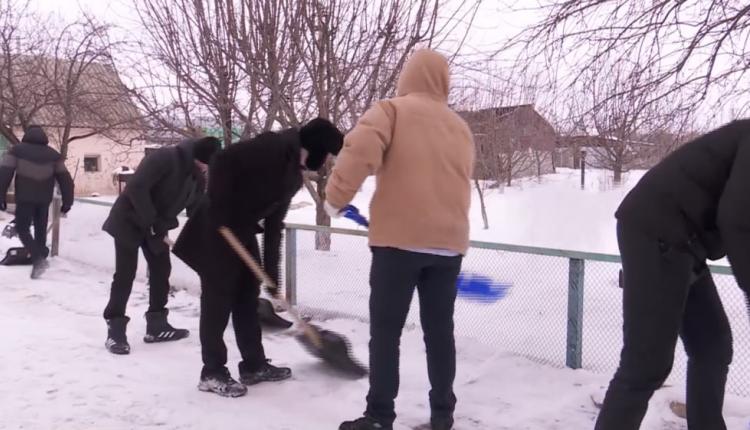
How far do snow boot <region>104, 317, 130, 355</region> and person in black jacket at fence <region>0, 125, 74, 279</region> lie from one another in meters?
3.48

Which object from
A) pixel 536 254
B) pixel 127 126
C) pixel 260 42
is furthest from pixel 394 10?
pixel 127 126

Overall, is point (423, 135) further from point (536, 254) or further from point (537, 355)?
point (537, 355)

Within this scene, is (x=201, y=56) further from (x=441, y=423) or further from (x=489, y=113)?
(x=489, y=113)

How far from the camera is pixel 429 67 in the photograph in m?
3.06

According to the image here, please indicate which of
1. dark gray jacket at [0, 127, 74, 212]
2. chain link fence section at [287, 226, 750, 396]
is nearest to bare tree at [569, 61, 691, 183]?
chain link fence section at [287, 226, 750, 396]

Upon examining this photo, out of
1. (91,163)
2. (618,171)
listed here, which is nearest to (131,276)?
(618,171)

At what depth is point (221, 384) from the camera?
3.69m

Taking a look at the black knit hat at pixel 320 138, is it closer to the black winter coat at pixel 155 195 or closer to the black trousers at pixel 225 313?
the black trousers at pixel 225 313

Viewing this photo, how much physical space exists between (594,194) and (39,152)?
58.0 ft

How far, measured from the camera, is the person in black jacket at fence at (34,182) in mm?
7430

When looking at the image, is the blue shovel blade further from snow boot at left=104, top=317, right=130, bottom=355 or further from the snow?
snow boot at left=104, top=317, right=130, bottom=355

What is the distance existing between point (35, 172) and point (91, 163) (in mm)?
27448

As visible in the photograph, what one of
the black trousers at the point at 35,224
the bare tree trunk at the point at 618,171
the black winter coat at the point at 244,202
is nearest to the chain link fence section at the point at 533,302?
the black winter coat at the point at 244,202

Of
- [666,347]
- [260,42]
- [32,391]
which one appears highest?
[260,42]
